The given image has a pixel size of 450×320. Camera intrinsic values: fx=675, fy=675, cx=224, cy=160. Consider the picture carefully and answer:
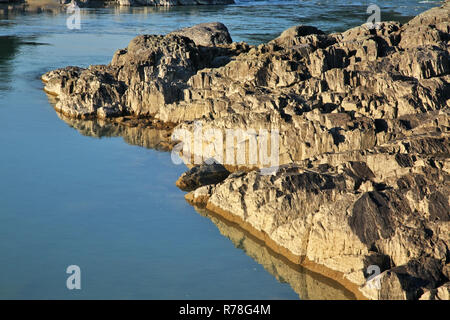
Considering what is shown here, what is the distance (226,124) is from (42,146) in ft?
20.3

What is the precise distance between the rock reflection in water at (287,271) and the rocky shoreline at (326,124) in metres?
0.22

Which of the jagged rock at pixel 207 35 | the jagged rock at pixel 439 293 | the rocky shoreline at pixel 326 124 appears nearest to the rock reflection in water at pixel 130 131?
the rocky shoreline at pixel 326 124

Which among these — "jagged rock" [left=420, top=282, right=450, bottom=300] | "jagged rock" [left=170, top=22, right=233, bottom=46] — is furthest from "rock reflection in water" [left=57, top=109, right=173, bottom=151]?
"jagged rock" [left=420, top=282, right=450, bottom=300]

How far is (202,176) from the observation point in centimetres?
1798

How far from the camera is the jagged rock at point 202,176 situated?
17766mm

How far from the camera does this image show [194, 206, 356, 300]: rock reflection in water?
12.7m

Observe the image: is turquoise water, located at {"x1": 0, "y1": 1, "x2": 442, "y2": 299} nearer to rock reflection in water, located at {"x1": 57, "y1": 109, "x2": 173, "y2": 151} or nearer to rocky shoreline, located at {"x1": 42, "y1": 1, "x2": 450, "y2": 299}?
rock reflection in water, located at {"x1": 57, "y1": 109, "x2": 173, "y2": 151}

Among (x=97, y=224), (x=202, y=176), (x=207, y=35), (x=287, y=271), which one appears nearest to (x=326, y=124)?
(x=202, y=176)

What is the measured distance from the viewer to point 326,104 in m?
20.5

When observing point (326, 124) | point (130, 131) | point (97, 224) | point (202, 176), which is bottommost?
point (97, 224)

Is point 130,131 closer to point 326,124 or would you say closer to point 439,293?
point 326,124

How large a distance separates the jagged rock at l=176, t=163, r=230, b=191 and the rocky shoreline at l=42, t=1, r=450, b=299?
31mm

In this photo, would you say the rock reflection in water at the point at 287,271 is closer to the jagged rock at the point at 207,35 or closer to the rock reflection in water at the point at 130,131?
the rock reflection in water at the point at 130,131

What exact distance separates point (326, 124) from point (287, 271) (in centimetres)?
647
